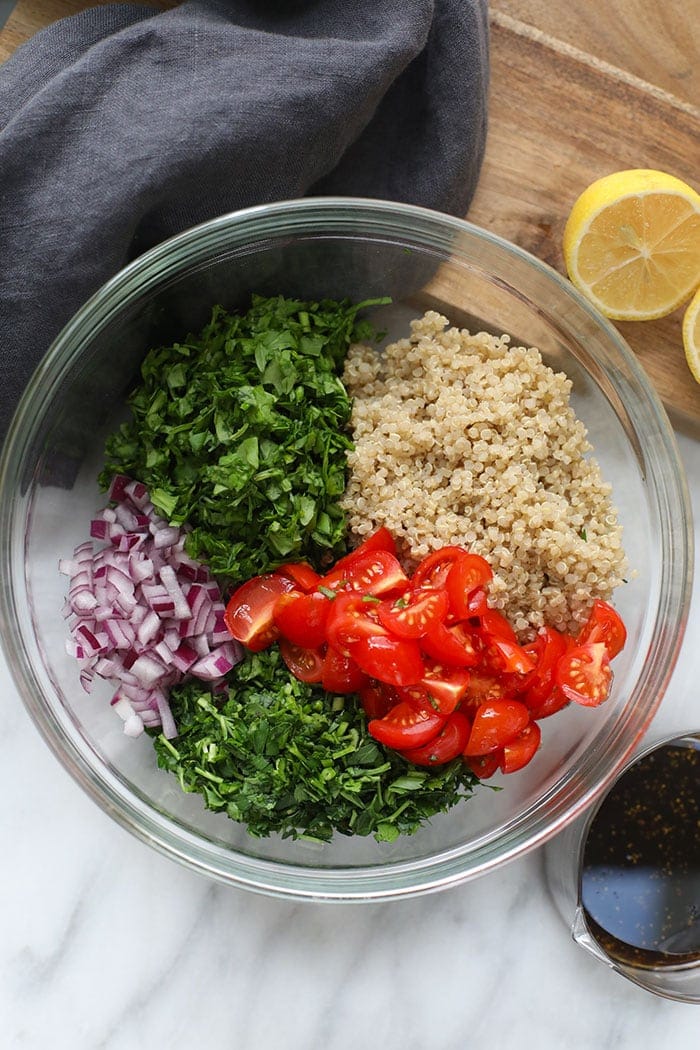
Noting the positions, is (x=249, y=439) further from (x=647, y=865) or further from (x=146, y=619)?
(x=647, y=865)

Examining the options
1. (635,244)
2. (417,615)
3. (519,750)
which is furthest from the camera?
(635,244)

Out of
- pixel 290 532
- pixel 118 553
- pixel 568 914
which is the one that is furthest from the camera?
pixel 568 914

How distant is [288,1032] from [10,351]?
1.34 m

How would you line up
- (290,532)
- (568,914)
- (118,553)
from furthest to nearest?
(568,914), (118,553), (290,532)

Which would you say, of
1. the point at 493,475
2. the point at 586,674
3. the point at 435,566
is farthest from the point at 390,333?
the point at 586,674

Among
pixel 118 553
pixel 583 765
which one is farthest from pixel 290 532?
pixel 583 765

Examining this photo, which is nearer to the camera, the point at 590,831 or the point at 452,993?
the point at 590,831

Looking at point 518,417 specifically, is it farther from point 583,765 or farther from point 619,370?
point 583,765

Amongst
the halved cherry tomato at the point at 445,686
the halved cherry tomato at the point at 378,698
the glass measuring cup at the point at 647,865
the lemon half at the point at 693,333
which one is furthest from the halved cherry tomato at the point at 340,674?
the lemon half at the point at 693,333

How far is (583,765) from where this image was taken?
5.46 feet

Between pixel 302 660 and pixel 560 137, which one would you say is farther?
pixel 560 137

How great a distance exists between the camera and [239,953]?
5.89 feet

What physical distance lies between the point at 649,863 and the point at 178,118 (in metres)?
1.48

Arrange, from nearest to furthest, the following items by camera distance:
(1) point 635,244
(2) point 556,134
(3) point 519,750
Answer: (3) point 519,750 < (1) point 635,244 < (2) point 556,134
